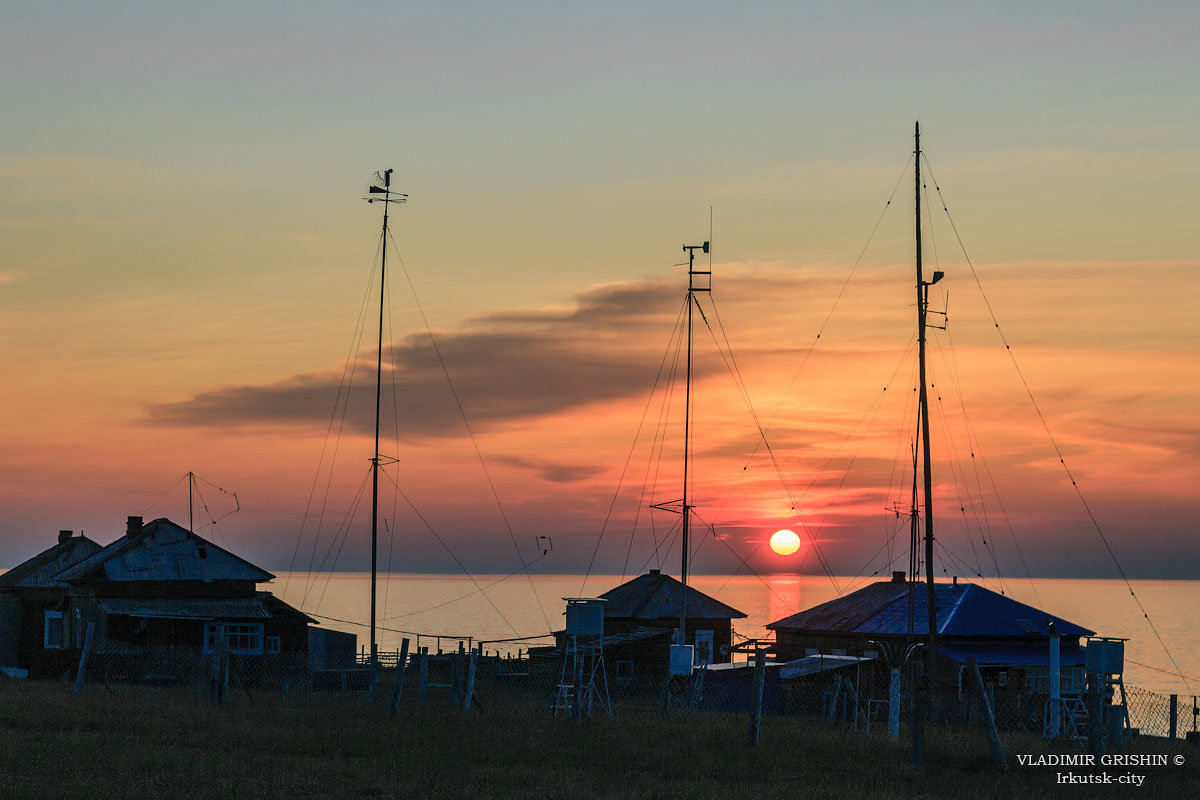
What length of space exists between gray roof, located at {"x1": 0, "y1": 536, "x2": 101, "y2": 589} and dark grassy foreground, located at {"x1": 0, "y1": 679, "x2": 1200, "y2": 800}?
3121 cm

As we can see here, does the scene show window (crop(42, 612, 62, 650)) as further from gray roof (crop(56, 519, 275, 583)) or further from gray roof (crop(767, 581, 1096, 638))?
gray roof (crop(767, 581, 1096, 638))

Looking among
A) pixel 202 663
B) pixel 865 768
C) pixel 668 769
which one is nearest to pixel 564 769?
pixel 668 769

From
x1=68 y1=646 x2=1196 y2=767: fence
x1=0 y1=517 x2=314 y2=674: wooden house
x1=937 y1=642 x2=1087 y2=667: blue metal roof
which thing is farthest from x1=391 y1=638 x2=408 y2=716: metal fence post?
x1=937 y1=642 x2=1087 y2=667: blue metal roof

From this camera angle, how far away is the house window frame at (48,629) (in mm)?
59906

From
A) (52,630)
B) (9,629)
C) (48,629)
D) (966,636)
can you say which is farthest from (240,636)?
(966,636)

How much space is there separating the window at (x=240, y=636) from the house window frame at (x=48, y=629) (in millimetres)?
7269

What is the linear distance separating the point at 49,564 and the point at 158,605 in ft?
33.9

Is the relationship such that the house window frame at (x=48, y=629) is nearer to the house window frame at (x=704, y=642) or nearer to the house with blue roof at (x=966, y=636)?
the house window frame at (x=704, y=642)

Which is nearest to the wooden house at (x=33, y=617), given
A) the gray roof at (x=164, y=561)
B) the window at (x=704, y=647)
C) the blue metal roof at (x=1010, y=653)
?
the gray roof at (x=164, y=561)

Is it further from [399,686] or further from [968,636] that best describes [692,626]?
[399,686]

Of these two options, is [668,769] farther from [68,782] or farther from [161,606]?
[161,606]

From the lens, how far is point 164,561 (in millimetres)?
60062

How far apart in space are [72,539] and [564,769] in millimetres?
50966

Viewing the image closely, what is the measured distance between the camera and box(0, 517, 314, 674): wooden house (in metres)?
57.3
